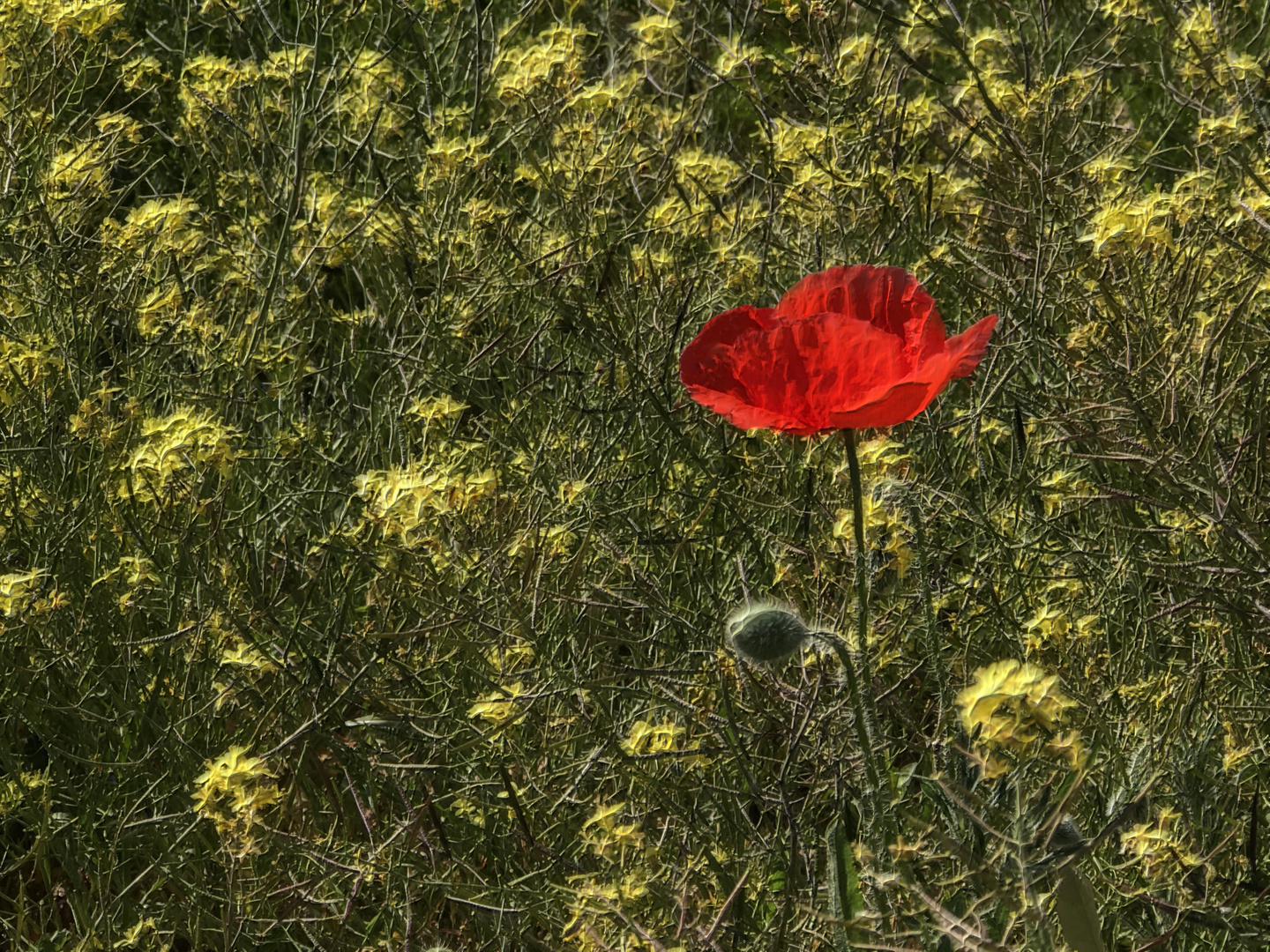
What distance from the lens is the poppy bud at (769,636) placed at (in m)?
1.28

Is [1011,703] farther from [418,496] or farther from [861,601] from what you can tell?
[418,496]

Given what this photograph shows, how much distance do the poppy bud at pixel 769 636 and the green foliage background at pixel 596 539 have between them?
172 millimetres

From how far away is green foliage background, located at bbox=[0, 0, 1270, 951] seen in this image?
1819 mm

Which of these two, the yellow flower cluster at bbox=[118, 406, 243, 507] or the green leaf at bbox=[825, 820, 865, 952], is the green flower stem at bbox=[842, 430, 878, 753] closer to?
the green leaf at bbox=[825, 820, 865, 952]

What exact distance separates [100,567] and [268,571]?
266mm

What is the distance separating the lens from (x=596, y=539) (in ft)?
7.30

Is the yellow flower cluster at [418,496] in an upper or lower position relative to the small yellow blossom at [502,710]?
upper

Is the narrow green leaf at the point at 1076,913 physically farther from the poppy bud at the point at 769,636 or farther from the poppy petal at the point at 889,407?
the poppy petal at the point at 889,407

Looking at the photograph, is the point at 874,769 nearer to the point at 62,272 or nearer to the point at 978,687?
the point at 978,687

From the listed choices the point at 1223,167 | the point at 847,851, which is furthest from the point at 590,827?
the point at 1223,167

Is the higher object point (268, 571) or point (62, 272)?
point (62, 272)

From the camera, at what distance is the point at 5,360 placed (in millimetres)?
2426

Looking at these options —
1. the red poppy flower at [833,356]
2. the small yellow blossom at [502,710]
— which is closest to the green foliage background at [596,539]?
the small yellow blossom at [502,710]

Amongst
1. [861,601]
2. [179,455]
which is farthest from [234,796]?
[861,601]
